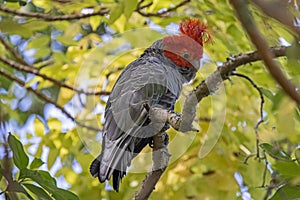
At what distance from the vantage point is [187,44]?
1789 millimetres

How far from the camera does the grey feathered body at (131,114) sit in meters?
1.53

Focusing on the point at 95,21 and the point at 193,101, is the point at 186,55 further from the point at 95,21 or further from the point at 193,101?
the point at 95,21

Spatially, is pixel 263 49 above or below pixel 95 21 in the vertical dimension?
above

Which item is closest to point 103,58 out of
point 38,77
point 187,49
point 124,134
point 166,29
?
point 166,29

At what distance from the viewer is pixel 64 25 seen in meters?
2.74

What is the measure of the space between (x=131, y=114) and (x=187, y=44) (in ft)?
1.15

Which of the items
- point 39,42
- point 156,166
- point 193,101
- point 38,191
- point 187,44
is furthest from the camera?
point 39,42

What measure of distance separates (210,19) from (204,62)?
44cm

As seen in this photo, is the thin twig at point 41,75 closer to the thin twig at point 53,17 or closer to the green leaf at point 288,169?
the thin twig at point 53,17

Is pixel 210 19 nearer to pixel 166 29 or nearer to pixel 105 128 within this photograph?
pixel 166 29

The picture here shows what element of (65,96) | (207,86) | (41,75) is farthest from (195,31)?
(65,96)

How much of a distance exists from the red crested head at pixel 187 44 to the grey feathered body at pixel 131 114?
0.31ft

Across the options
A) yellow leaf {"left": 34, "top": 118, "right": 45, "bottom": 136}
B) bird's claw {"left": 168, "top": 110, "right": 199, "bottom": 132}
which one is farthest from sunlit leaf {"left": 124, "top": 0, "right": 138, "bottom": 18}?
yellow leaf {"left": 34, "top": 118, "right": 45, "bottom": 136}

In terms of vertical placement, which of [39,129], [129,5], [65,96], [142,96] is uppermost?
[129,5]
